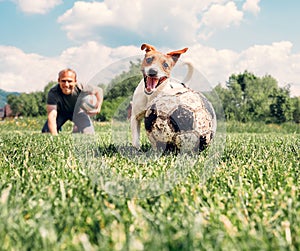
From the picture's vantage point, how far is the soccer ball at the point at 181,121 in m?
3.39

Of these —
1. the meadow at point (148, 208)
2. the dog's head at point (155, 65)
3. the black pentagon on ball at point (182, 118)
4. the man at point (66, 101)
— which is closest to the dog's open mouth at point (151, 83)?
the dog's head at point (155, 65)

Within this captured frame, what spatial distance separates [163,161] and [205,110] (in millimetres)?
699

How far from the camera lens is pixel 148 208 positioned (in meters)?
1.91

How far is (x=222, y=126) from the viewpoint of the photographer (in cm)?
362

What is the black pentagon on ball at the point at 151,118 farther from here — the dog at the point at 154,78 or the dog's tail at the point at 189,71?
the dog's tail at the point at 189,71

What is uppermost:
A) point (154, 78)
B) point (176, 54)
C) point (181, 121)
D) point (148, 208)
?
point (176, 54)

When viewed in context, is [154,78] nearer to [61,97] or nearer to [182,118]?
[182,118]

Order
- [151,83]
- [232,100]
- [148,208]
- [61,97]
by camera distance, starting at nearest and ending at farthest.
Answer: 1. [148,208]
2. [151,83]
3. [61,97]
4. [232,100]

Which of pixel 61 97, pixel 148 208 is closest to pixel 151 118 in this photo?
pixel 148 208

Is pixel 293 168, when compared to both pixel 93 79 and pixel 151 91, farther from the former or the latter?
pixel 93 79

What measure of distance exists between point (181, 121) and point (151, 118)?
0.29 metres

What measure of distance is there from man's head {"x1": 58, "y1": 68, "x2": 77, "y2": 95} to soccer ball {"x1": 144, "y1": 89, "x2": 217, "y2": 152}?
3120mm

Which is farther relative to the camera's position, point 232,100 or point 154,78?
point 232,100

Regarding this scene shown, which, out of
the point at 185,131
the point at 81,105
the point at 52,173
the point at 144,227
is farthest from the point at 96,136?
the point at 144,227
